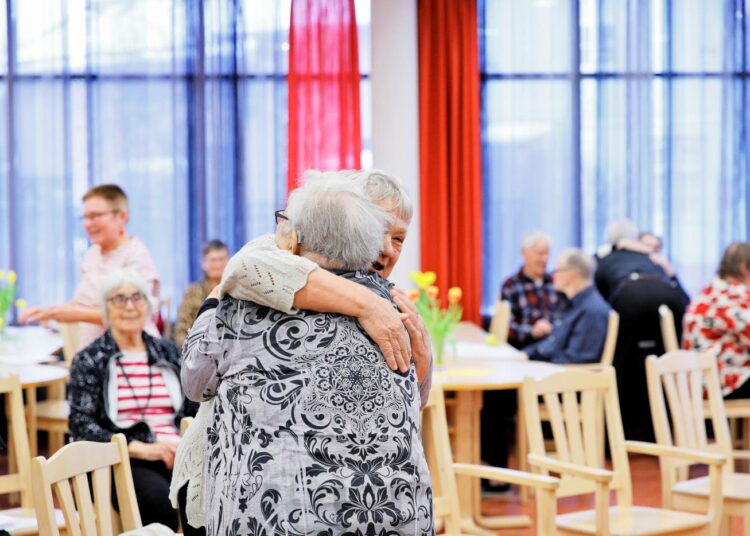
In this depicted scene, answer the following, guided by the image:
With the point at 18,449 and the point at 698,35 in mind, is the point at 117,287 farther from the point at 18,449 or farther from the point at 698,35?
the point at 698,35

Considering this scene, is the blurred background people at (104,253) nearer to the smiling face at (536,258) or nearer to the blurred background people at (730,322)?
the blurred background people at (730,322)

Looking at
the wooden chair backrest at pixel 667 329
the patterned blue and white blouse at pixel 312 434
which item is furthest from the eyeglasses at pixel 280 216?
the wooden chair backrest at pixel 667 329

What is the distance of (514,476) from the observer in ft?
11.4

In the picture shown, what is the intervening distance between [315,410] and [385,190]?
76 cm

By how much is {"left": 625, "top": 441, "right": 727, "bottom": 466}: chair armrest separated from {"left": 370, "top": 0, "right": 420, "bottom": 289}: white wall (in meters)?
3.49

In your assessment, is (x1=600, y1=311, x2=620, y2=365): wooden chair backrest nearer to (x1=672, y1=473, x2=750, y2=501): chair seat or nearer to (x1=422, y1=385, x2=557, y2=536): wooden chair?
(x1=672, y1=473, x2=750, y2=501): chair seat

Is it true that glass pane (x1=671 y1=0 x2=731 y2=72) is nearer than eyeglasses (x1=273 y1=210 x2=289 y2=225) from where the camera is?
No

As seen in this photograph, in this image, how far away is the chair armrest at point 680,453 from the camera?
394cm

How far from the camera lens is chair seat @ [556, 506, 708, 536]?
372 centimetres

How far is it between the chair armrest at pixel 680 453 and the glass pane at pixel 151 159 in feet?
16.3

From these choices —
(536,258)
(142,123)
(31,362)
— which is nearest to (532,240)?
(536,258)

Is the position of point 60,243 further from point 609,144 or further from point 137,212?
point 609,144

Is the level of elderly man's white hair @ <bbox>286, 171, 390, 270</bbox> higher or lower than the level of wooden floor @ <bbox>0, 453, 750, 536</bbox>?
higher

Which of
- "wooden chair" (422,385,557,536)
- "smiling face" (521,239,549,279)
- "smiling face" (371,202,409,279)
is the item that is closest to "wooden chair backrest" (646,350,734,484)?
"wooden chair" (422,385,557,536)
